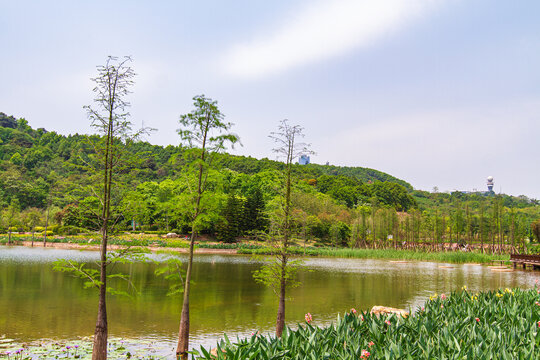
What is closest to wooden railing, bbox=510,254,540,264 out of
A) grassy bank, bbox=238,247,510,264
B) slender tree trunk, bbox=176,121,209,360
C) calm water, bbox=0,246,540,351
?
grassy bank, bbox=238,247,510,264

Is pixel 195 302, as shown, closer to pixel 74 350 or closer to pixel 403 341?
pixel 74 350

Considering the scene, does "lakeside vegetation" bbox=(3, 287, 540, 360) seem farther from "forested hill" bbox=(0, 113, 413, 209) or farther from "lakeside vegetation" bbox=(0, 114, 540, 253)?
"forested hill" bbox=(0, 113, 413, 209)

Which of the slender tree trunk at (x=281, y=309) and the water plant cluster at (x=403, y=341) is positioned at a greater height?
the water plant cluster at (x=403, y=341)

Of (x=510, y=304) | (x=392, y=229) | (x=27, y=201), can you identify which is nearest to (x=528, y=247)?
(x=392, y=229)

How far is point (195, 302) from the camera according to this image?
16719 mm

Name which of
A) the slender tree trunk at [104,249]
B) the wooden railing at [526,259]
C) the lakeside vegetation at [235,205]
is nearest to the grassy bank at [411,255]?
the wooden railing at [526,259]

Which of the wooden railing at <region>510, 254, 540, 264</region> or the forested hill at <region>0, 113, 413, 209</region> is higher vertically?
the forested hill at <region>0, 113, 413, 209</region>

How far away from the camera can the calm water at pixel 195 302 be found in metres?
11.8

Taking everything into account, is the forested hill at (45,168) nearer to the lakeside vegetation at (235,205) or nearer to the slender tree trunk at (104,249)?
the lakeside vegetation at (235,205)

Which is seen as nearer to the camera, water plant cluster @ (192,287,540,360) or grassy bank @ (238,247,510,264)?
water plant cluster @ (192,287,540,360)

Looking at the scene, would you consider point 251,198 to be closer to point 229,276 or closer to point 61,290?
point 229,276

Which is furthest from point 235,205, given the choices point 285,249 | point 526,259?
point 285,249

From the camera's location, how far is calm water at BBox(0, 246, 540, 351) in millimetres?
11797

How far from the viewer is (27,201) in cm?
8175
